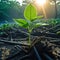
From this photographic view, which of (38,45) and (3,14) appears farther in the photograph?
(3,14)

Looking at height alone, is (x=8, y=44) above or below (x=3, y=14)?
below

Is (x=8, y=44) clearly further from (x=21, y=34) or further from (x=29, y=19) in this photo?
(x=21, y=34)

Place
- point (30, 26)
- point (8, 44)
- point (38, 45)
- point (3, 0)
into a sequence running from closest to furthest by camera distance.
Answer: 1. point (38, 45)
2. point (30, 26)
3. point (8, 44)
4. point (3, 0)

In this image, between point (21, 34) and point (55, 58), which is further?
point (21, 34)

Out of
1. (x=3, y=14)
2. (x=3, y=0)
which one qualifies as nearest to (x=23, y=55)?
(x=3, y=14)

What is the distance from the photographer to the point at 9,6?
1480 cm

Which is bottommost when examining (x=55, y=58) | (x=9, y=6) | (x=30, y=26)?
(x=55, y=58)

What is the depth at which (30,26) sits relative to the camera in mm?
2980

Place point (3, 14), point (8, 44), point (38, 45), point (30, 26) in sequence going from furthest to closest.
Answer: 1. point (3, 14)
2. point (8, 44)
3. point (30, 26)
4. point (38, 45)

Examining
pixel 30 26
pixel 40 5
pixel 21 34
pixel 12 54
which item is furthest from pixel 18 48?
pixel 40 5

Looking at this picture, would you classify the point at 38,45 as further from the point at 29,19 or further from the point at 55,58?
the point at 29,19

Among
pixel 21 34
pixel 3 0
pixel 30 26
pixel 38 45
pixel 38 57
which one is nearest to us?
pixel 38 57

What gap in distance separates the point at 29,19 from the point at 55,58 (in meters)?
0.80

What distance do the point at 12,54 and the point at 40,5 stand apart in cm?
1436
